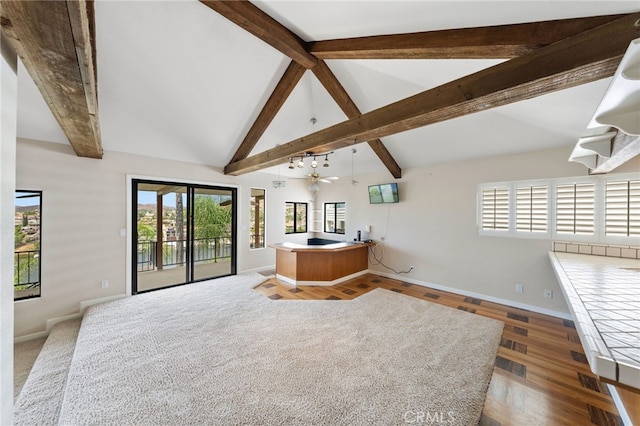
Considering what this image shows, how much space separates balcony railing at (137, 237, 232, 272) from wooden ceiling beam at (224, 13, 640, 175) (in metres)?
4.45

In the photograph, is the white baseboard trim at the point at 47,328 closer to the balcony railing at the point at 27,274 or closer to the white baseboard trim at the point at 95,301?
the white baseboard trim at the point at 95,301

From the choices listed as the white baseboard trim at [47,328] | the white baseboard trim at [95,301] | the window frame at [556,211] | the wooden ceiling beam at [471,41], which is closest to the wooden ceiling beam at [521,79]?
the wooden ceiling beam at [471,41]

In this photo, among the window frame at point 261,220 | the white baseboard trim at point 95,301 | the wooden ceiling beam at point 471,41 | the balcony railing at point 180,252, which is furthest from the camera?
the window frame at point 261,220

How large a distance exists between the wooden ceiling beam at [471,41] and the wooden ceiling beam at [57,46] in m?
2.21

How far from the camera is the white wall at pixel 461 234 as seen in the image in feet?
12.2

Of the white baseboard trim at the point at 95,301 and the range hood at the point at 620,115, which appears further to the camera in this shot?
the white baseboard trim at the point at 95,301

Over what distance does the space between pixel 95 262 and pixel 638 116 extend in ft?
21.1

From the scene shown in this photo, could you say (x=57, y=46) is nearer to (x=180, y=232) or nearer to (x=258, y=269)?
(x=180, y=232)

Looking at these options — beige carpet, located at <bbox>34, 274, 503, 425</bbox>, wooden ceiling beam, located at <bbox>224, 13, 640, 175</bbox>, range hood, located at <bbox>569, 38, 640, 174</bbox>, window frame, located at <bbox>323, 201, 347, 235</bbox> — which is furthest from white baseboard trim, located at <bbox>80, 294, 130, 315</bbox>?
range hood, located at <bbox>569, 38, 640, 174</bbox>

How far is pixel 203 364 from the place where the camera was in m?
2.40

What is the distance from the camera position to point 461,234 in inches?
180

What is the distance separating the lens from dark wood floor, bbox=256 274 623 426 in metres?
1.89

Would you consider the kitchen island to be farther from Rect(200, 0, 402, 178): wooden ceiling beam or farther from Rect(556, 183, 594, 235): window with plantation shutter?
Rect(556, 183, 594, 235): window with plantation shutter

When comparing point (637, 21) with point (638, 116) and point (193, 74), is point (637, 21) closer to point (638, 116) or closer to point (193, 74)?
point (638, 116)
